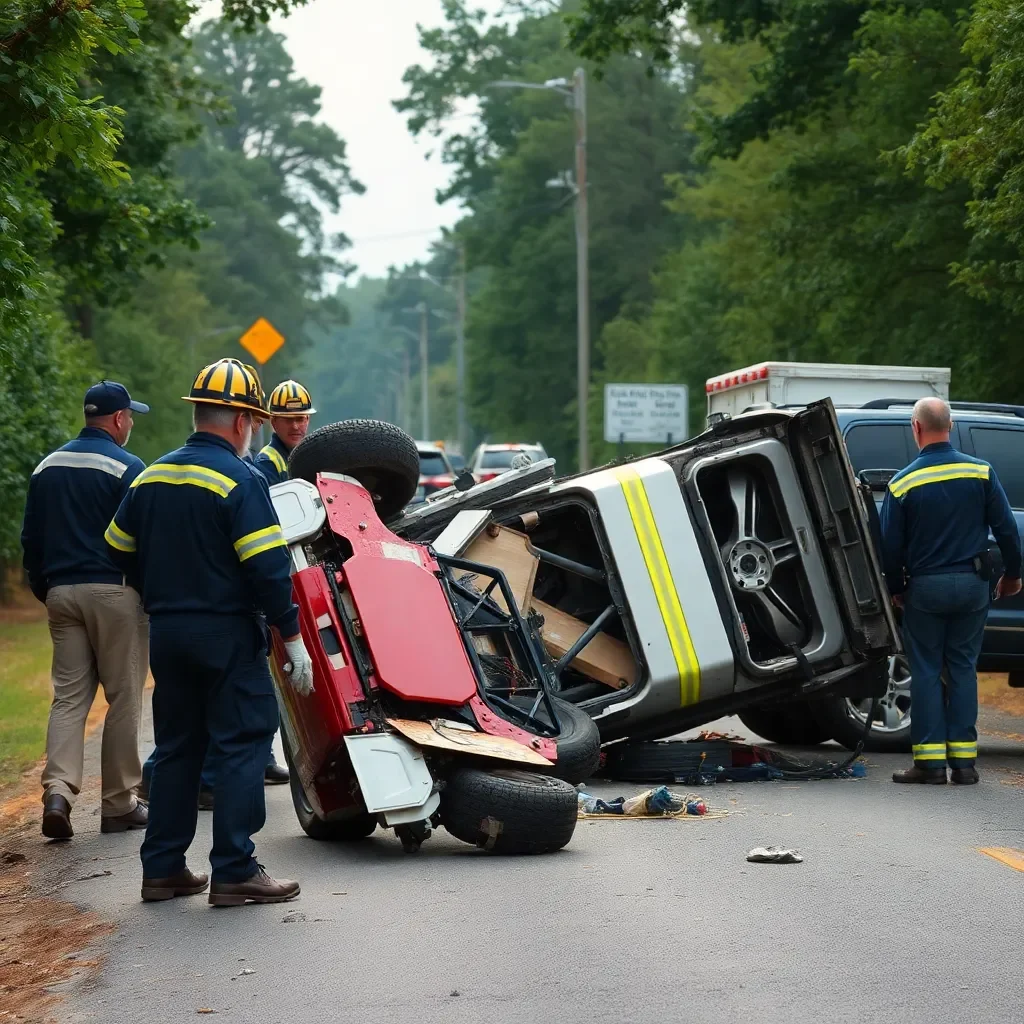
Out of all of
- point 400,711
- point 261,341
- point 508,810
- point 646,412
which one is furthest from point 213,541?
point 646,412

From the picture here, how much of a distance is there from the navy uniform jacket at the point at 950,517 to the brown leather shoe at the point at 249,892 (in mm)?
4590

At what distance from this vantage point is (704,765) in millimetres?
10570

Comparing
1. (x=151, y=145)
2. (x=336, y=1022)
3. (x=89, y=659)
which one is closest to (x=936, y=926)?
(x=336, y=1022)

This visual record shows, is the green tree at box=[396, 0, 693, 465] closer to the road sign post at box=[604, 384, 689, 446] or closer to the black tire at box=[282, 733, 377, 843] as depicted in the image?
the road sign post at box=[604, 384, 689, 446]

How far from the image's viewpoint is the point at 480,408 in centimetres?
6362

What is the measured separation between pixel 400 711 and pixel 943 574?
12.0 ft

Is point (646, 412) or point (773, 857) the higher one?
point (646, 412)

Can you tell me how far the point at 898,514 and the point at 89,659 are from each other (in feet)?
14.6

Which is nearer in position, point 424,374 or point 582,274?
point 582,274

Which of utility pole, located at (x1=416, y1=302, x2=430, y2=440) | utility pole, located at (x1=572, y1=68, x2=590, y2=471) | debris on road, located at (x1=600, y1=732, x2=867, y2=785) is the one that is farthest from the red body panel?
utility pole, located at (x1=416, y1=302, x2=430, y2=440)

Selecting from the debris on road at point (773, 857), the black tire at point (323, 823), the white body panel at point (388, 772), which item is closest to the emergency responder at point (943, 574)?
the debris on road at point (773, 857)

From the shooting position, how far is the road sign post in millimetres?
34469

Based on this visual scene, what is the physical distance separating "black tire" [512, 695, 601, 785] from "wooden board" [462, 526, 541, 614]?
3.00ft

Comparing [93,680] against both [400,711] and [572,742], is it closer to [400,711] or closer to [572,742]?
[400,711]
